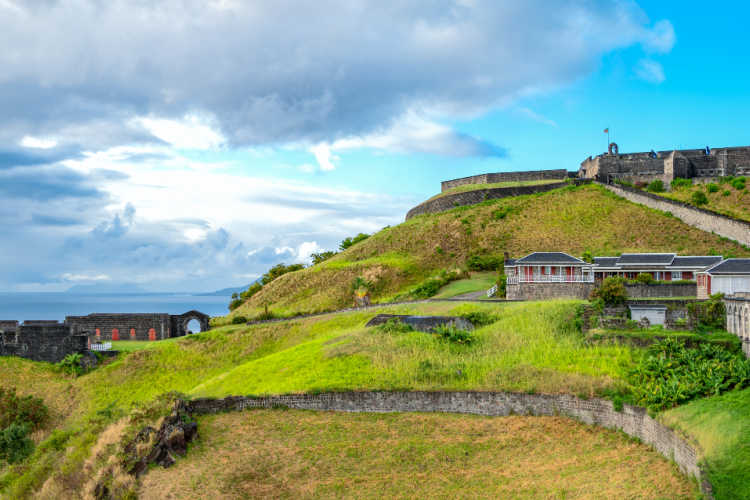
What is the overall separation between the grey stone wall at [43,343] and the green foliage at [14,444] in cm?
1120

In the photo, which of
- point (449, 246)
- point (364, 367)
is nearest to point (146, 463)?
point (364, 367)

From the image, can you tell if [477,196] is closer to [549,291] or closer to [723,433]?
[549,291]

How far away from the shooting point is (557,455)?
856 inches

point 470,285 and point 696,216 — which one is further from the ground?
point 696,216

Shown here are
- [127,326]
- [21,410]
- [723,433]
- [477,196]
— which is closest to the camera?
[723,433]

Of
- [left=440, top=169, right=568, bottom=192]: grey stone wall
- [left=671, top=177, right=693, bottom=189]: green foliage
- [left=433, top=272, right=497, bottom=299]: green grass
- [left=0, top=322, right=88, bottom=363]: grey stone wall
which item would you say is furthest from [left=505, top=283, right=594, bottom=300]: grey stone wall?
[left=440, top=169, right=568, bottom=192]: grey stone wall

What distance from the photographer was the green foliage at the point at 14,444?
34.3 metres

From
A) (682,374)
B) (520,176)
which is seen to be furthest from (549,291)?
(520,176)

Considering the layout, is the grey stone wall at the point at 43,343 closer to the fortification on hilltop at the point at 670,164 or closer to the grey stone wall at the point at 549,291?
the grey stone wall at the point at 549,291

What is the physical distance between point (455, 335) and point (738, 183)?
175 feet

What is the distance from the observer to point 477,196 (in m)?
84.4

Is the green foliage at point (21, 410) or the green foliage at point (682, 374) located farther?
the green foliage at point (21, 410)

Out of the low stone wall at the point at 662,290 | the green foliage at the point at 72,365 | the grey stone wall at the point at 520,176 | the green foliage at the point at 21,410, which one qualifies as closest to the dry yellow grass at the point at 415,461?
the green foliage at the point at 21,410

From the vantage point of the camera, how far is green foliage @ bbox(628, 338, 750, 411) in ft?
71.2
